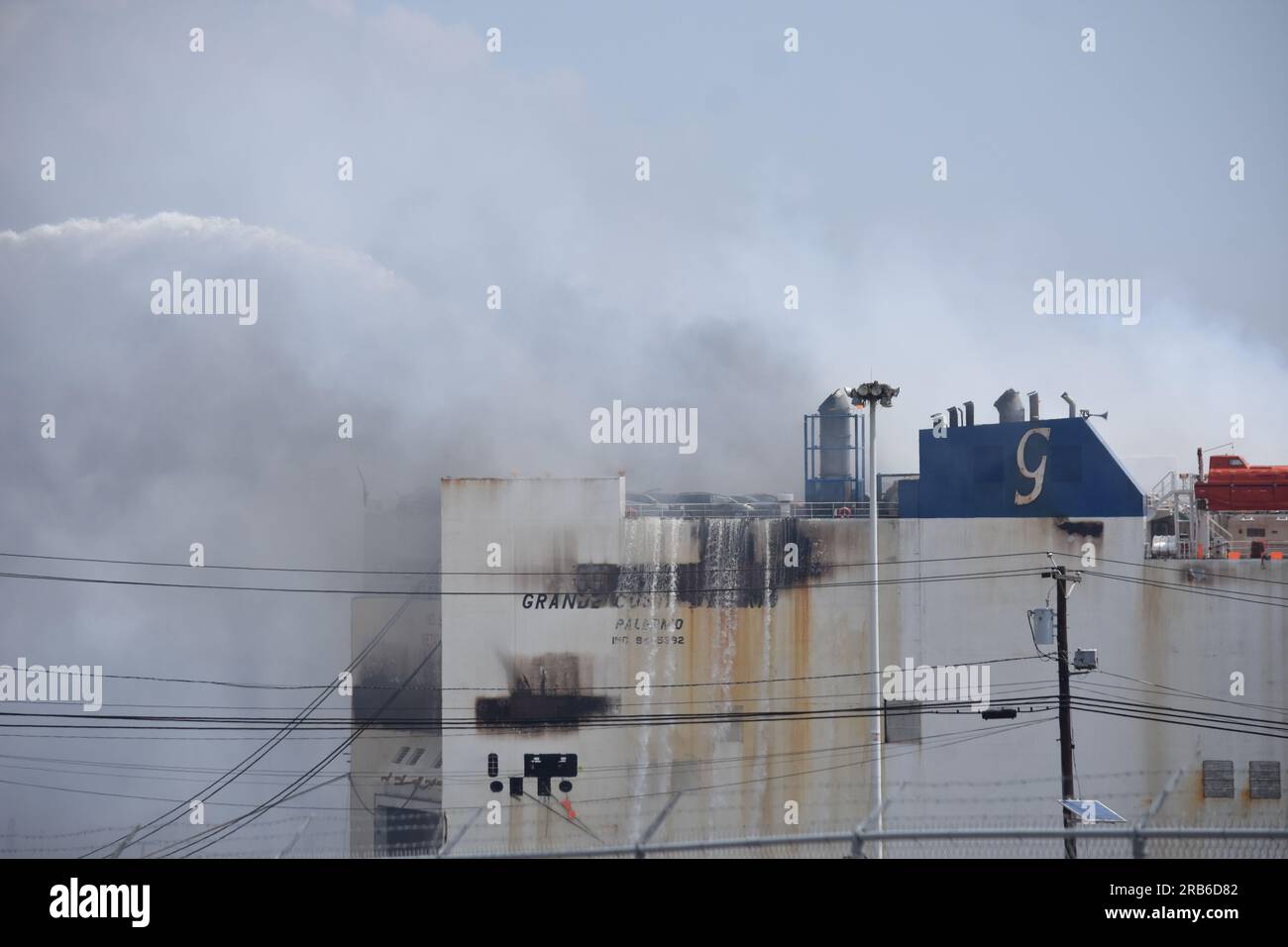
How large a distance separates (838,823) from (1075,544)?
1162cm

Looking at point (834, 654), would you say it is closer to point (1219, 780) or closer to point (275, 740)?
point (1219, 780)

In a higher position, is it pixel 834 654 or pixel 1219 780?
pixel 834 654

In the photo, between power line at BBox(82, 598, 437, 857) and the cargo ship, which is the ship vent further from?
power line at BBox(82, 598, 437, 857)

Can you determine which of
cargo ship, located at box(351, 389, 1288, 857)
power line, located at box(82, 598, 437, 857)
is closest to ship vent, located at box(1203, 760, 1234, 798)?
cargo ship, located at box(351, 389, 1288, 857)

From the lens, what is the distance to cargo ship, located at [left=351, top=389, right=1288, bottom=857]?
3588 cm

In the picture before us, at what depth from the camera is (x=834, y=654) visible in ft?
121

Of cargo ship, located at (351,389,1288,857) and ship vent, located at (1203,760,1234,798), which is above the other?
cargo ship, located at (351,389,1288,857)

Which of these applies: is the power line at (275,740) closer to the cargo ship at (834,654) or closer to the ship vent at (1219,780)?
the cargo ship at (834,654)

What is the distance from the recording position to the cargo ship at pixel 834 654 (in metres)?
35.9

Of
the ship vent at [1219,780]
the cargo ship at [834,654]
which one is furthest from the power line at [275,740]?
the ship vent at [1219,780]

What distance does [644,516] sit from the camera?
3841cm

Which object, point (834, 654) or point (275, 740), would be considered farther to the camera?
point (275, 740)

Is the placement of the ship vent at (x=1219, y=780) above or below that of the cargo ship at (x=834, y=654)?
below

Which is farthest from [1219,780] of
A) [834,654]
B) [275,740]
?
[275,740]
